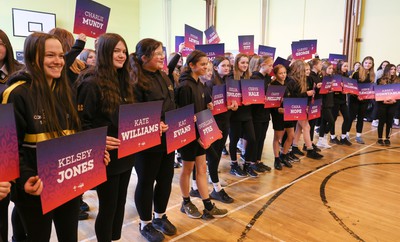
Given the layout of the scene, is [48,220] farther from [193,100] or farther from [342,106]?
[342,106]

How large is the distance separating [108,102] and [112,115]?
0.08 metres

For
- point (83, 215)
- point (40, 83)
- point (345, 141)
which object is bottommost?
point (83, 215)

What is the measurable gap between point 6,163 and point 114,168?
70 centimetres

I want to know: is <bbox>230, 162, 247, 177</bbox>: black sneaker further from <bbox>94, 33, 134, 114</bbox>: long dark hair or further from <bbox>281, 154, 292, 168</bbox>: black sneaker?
<bbox>94, 33, 134, 114</bbox>: long dark hair

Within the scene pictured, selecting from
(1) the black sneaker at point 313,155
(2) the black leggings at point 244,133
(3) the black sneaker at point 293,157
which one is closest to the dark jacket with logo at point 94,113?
(2) the black leggings at point 244,133

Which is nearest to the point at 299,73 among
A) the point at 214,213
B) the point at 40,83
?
the point at 214,213

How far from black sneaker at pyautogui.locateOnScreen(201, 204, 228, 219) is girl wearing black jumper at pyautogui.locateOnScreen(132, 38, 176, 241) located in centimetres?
57

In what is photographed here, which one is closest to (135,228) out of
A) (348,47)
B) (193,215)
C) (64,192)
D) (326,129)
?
(193,215)

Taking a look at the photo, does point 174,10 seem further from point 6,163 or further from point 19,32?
point 6,163

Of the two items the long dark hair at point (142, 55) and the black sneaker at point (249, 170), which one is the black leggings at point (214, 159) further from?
the long dark hair at point (142, 55)

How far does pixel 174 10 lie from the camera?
1316 cm

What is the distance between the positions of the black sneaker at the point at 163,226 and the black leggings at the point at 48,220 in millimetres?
1119

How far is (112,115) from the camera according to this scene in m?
1.88

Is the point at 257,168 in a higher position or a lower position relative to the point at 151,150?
lower
